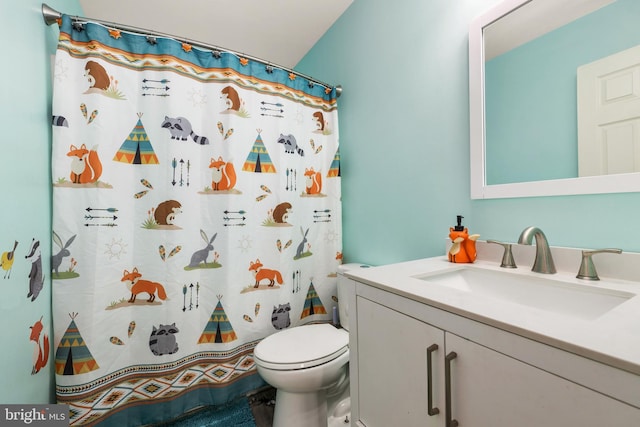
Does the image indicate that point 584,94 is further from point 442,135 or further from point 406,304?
point 406,304

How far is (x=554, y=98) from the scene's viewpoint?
35.1 inches

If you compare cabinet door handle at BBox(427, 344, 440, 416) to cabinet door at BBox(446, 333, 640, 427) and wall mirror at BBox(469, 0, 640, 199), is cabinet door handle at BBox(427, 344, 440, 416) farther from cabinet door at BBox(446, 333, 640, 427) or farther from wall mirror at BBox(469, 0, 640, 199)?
wall mirror at BBox(469, 0, 640, 199)

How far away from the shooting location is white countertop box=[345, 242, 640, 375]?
39 cm

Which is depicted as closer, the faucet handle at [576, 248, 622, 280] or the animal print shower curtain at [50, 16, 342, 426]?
the faucet handle at [576, 248, 622, 280]

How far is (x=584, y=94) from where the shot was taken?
830 mm

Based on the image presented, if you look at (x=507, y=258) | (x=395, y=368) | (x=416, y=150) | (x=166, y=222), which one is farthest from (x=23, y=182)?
(x=507, y=258)

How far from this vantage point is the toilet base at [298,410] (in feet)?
3.92

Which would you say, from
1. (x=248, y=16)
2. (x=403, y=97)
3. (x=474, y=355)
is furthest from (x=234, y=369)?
(x=248, y=16)

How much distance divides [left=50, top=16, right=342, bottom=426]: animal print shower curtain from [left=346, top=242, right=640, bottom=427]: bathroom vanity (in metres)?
0.85

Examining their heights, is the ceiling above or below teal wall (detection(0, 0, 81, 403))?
above

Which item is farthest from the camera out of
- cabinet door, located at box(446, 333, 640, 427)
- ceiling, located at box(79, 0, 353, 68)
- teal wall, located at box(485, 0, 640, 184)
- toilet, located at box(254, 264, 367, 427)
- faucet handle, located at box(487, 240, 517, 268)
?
ceiling, located at box(79, 0, 353, 68)

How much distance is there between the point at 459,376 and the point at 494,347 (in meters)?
0.12

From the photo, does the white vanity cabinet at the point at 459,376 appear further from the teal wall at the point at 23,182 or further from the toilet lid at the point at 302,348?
the teal wall at the point at 23,182

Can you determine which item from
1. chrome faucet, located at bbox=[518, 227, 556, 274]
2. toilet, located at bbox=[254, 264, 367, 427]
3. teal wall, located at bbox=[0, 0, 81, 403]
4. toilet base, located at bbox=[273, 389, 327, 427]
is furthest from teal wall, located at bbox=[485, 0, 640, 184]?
teal wall, located at bbox=[0, 0, 81, 403]
